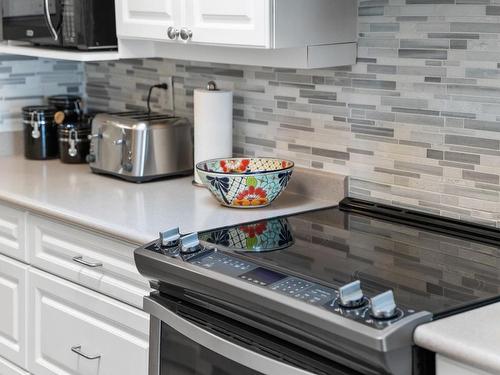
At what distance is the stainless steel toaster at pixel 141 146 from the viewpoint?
2967 mm

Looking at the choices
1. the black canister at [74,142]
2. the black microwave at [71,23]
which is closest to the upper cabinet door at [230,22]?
the black microwave at [71,23]

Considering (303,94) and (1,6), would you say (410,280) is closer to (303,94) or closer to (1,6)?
(303,94)

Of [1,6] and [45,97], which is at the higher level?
[1,6]

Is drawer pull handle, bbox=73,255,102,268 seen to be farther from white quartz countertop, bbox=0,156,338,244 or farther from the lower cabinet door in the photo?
the lower cabinet door

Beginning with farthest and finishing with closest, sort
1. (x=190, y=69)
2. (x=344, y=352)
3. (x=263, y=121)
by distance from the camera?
(x=190, y=69), (x=263, y=121), (x=344, y=352)

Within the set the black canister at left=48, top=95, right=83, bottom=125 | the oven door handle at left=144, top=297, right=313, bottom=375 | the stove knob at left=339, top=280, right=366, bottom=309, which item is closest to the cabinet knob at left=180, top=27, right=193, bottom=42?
the oven door handle at left=144, top=297, right=313, bottom=375

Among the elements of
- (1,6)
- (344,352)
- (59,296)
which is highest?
(1,6)

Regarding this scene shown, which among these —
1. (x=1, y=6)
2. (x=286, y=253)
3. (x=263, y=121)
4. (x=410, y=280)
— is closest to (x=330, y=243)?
(x=286, y=253)

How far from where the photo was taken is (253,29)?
7.84ft

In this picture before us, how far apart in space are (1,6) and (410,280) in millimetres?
1928

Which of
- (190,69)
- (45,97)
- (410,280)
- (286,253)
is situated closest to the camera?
(410,280)

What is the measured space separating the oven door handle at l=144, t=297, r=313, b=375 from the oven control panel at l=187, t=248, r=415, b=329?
0.13 m

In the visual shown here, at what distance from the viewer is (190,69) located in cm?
319

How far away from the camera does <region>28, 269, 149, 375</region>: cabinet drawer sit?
248cm
